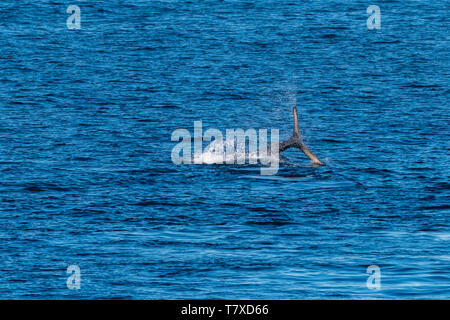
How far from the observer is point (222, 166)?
124 feet

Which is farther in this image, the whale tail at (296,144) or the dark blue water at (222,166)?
the whale tail at (296,144)

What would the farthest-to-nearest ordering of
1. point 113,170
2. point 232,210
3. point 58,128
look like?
point 58,128 → point 113,170 → point 232,210

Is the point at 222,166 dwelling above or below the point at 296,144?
below

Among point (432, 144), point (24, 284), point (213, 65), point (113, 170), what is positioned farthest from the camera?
point (213, 65)

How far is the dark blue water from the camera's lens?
25703 mm

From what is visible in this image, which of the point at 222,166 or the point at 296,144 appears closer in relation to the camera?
the point at 296,144

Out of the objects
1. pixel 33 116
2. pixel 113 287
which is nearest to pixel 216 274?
pixel 113 287

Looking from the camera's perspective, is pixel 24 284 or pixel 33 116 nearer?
pixel 24 284

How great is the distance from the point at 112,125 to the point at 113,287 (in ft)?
75.6

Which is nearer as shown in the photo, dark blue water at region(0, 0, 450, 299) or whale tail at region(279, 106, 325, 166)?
dark blue water at region(0, 0, 450, 299)

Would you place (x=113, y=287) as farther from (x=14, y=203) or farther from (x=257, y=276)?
(x=14, y=203)

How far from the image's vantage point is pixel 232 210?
31562 mm

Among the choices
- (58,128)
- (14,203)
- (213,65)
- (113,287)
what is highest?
(213,65)

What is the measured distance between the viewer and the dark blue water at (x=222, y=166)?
25703 mm
